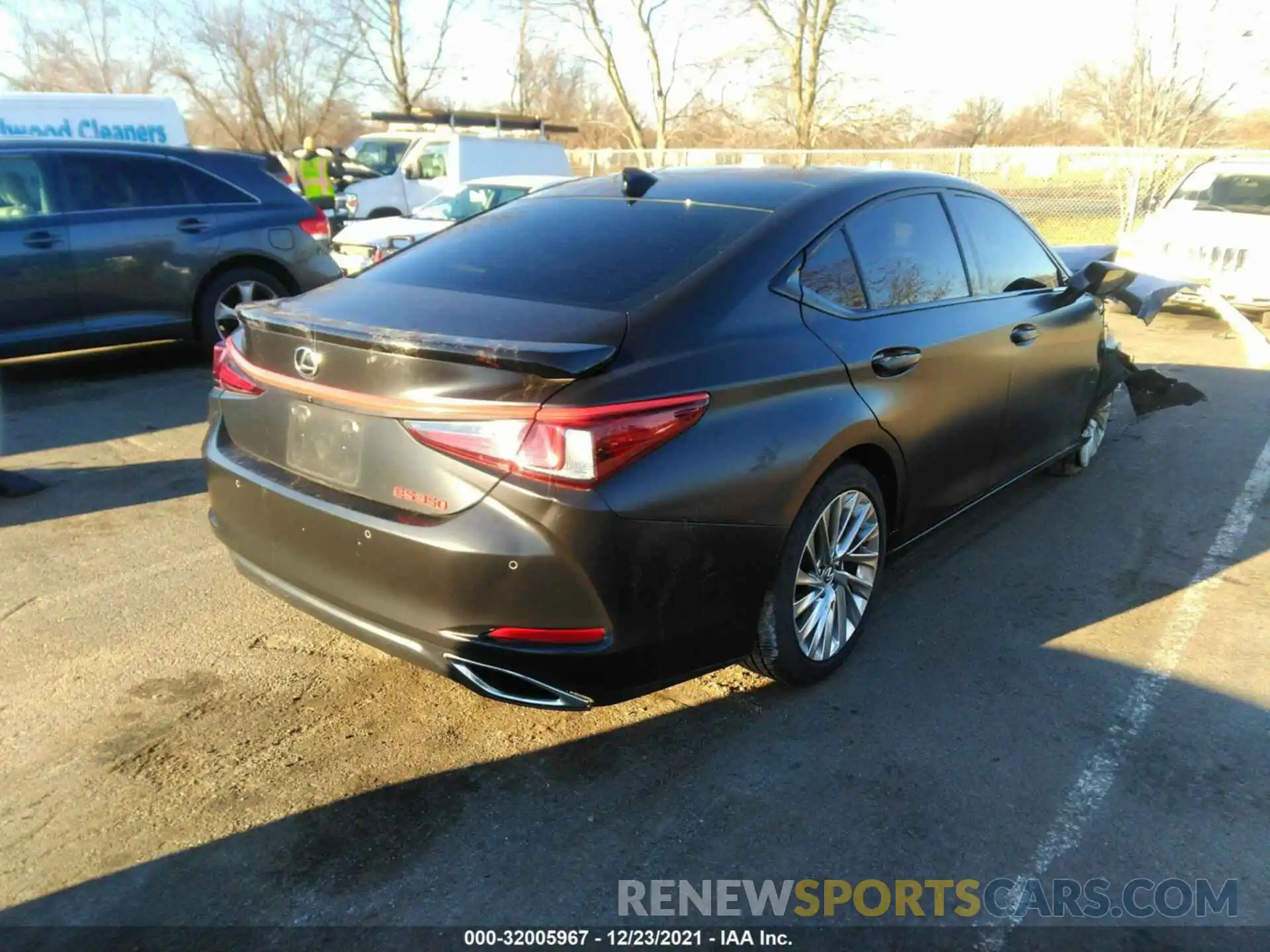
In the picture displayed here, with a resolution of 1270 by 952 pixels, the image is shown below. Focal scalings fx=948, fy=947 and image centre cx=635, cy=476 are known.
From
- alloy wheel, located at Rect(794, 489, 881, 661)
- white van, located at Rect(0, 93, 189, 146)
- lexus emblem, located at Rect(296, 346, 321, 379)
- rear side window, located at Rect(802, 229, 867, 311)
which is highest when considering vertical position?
white van, located at Rect(0, 93, 189, 146)

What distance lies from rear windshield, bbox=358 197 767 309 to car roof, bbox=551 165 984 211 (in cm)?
10

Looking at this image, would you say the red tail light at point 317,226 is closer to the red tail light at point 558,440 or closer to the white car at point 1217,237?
the red tail light at point 558,440

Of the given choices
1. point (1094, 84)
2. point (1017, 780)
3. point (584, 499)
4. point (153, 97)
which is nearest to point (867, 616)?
point (1017, 780)

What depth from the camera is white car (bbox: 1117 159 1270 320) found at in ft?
33.5

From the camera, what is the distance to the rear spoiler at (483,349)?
2396 mm

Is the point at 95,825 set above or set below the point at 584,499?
below

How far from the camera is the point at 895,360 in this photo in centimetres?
338

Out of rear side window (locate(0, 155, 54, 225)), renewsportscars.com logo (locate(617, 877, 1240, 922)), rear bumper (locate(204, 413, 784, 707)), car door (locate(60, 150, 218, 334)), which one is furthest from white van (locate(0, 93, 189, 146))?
renewsportscars.com logo (locate(617, 877, 1240, 922))

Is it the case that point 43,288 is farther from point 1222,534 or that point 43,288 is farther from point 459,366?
point 1222,534

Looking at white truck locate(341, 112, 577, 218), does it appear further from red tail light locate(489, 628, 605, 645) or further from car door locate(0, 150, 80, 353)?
red tail light locate(489, 628, 605, 645)

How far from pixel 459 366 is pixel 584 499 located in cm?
48

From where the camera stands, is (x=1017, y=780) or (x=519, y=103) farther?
(x=519, y=103)

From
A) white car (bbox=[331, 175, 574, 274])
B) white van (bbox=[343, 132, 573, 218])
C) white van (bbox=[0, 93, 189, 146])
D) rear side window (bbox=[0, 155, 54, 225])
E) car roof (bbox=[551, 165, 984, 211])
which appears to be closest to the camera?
car roof (bbox=[551, 165, 984, 211])

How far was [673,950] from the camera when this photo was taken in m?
2.25
